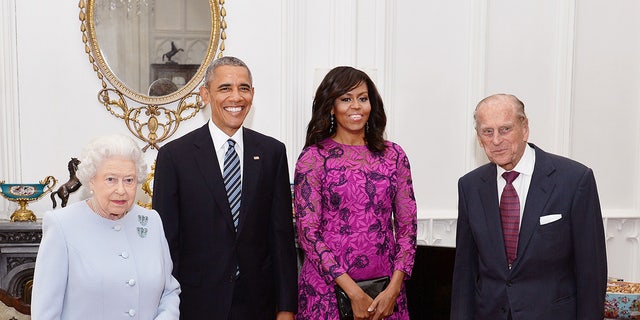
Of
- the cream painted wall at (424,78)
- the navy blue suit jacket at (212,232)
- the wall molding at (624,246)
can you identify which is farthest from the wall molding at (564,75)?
the navy blue suit jacket at (212,232)

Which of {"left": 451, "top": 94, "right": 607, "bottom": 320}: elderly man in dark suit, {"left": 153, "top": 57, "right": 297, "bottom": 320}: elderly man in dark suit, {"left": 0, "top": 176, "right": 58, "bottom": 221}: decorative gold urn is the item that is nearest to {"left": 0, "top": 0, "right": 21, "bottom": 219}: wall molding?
{"left": 0, "top": 176, "right": 58, "bottom": 221}: decorative gold urn

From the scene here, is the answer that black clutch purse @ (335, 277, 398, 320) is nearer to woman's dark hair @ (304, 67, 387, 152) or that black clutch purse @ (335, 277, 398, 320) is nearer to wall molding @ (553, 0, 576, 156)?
woman's dark hair @ (304, 67, 387, 152)

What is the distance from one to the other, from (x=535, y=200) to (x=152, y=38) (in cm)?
306

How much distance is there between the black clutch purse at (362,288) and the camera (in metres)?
2.90

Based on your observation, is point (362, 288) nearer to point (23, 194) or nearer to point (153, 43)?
point (23, 194)

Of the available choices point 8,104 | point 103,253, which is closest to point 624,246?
point 103,253

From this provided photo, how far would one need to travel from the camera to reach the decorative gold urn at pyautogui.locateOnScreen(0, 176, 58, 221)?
13.2 feet

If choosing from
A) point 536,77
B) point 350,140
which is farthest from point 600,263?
point 536,77

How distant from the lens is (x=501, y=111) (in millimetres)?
2486

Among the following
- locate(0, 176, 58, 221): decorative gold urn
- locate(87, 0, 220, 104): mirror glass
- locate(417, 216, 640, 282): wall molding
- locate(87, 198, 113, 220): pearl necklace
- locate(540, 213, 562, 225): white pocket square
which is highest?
locate(87, 0, 220, 104): mirror glass

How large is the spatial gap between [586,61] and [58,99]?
4.04m

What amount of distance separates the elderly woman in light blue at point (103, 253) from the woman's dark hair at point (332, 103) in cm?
110

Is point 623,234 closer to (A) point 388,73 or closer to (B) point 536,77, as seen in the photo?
(B) point 536,77

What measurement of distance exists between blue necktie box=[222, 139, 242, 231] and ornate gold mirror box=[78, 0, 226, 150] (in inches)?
72.7
